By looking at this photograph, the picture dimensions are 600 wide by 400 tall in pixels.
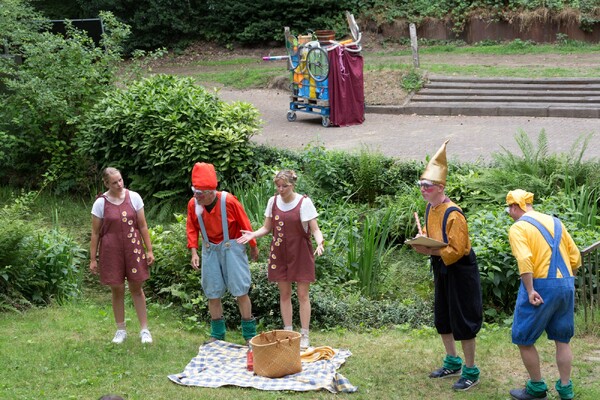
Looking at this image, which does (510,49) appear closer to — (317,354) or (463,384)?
(317,354)

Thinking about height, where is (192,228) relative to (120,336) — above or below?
above

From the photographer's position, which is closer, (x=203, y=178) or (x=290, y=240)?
(x=203, y=178)

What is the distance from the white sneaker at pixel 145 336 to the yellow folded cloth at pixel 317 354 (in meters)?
1.53

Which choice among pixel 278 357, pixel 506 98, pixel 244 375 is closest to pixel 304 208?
pixel 278 357

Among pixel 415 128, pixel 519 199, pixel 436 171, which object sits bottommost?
pixel 415 128

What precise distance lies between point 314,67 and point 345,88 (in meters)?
0.78

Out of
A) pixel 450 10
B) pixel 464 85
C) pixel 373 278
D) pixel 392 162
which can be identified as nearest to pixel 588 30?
pixel 450 10

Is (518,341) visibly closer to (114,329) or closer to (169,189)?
(114,329)

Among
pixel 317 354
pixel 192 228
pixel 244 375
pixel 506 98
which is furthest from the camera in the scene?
pixel 506 98

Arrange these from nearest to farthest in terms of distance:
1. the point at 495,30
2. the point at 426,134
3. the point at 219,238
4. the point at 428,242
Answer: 1. the point at 428,242
2. the point at 219,238
3. the point at 426,134
4. the point at 495,30

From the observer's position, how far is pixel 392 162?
566 inches

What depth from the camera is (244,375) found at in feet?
25.4

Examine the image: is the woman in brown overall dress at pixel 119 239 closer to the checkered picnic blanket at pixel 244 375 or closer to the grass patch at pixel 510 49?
the checkered picnic blanket at pixel 244 375

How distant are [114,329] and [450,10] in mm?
22164
